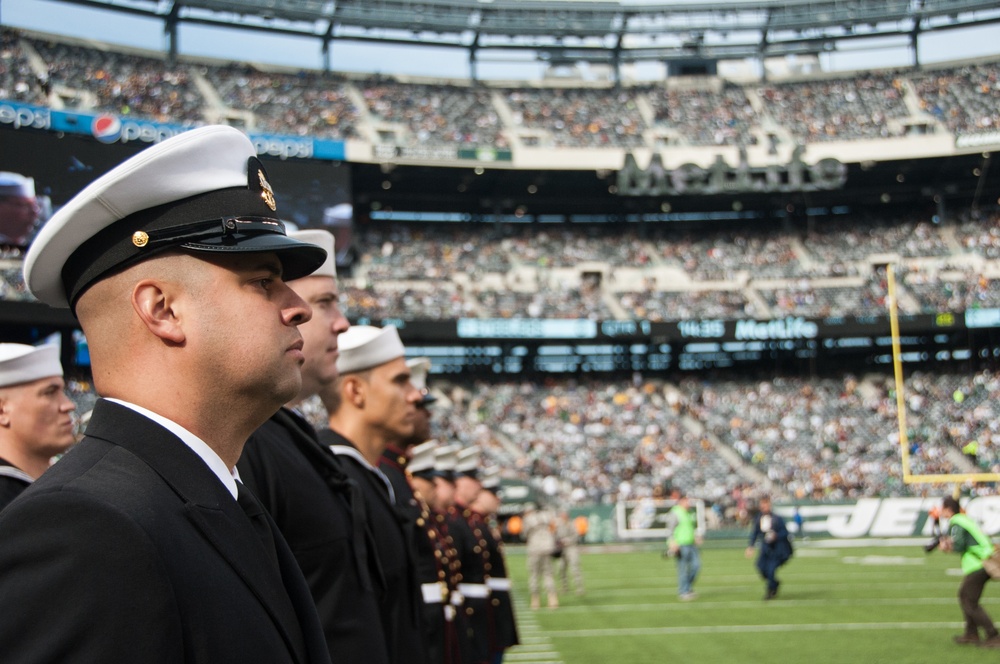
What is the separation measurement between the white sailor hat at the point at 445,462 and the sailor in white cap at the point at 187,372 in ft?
28.9

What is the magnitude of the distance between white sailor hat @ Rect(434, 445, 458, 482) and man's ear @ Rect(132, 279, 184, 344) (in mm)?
8934

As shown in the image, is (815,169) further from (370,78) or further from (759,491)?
(370,78)

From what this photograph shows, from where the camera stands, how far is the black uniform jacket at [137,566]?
1456 mm

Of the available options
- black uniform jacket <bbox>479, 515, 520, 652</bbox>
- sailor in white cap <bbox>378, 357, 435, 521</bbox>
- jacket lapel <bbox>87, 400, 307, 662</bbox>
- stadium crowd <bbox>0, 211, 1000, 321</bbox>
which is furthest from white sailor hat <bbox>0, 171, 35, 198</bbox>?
jacket lapel <bbox>87, 400, 307, 662</bbox>

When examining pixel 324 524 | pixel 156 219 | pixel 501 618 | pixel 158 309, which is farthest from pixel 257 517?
pixel 501 618

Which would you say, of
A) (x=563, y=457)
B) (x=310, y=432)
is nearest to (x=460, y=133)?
(x=563, y=457)

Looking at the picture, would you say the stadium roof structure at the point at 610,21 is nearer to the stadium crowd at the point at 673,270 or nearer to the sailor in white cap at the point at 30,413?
the stadium crowd at the point at 673,270

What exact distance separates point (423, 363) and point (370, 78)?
41.0 meters

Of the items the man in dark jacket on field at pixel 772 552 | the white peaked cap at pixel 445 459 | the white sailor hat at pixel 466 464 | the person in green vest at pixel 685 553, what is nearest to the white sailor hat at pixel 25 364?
the white peaked cap at pixel 445 459

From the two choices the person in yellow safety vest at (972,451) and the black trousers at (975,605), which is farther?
the person in yellow safety vest at (972,451)

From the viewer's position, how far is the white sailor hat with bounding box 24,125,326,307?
1.87 metres

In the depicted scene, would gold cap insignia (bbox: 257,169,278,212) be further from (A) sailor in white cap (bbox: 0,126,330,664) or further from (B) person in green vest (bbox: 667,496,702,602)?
(B) person in green vest (bbox: 667,496,702,602)

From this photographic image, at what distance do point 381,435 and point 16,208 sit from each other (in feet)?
92.9

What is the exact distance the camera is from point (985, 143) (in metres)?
41.3
